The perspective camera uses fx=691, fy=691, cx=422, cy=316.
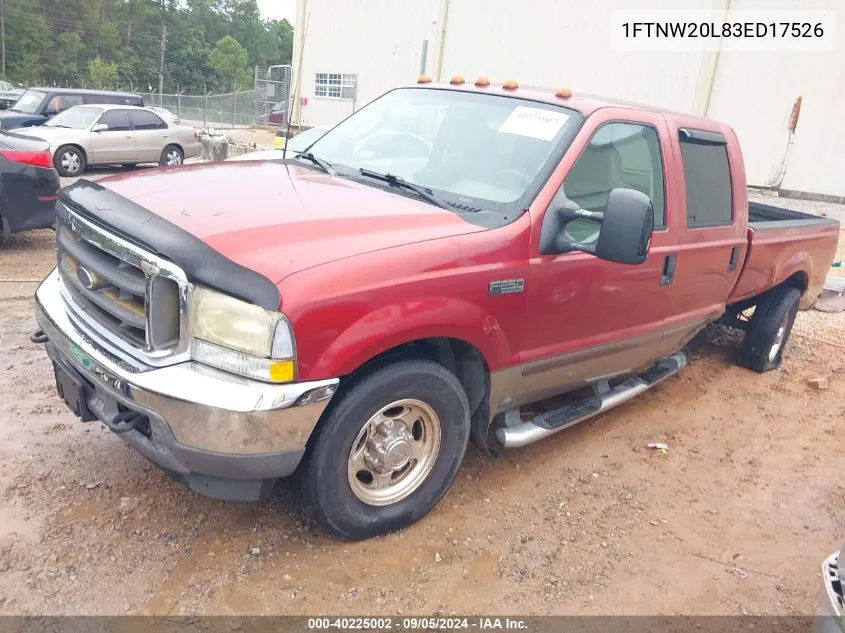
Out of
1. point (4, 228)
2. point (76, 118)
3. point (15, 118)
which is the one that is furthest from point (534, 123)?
point (15, 118)

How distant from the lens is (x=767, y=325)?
564cm

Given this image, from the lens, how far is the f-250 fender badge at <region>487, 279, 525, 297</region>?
3012 mm

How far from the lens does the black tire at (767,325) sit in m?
5.63

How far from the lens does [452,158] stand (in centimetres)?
357

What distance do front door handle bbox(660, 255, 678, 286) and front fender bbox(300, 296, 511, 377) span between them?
51.8 inches

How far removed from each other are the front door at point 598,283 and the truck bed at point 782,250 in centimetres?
120

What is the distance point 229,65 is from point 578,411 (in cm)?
8010

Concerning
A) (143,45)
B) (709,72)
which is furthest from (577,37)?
(143,45)

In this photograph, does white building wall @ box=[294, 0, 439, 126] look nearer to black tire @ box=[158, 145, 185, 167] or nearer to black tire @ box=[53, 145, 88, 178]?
black tire @ box=[158, 145, 185, 167]

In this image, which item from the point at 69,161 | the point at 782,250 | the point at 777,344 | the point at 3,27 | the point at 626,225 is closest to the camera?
the point at 626,225

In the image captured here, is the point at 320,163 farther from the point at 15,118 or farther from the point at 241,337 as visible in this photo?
the point at 15,118

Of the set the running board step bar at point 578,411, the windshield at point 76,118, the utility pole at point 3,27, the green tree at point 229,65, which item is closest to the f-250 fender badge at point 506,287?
the running board step bar at point 578,411

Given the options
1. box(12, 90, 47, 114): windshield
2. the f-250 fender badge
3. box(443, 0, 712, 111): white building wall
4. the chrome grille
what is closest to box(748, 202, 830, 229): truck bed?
the f-250 fender badge

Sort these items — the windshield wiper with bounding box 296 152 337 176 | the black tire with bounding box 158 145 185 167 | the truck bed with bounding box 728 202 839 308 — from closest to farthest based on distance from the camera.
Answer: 1. the windshield wiper with bounding box 296 152 337 176
2. the truck bed with bounding box 728 202 839 308
3. the black tire with bounding box 158 145 185 167
